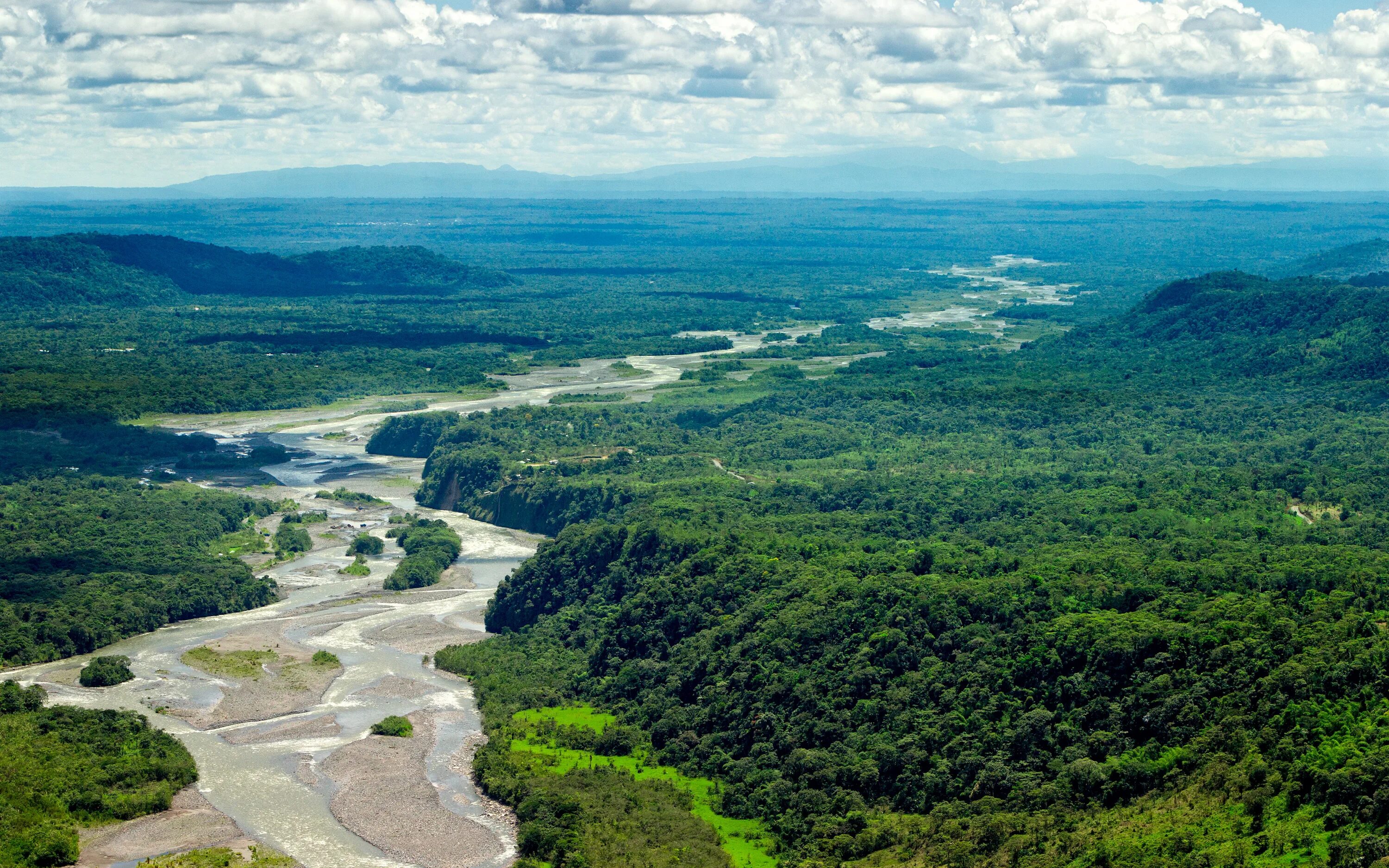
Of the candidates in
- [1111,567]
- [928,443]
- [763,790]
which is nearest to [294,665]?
[763,790]

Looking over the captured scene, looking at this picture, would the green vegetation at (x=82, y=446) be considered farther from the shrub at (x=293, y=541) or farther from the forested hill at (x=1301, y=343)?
the forested hill at (x=1301, y=343)

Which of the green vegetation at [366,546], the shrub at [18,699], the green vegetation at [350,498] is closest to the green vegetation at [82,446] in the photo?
the green vegetation at [350,498]

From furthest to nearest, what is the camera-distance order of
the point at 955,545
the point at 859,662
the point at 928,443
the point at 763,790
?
1. the point at 928,443
2. the point at 955,545
3. the point at 859,662
4. the point at 763,790

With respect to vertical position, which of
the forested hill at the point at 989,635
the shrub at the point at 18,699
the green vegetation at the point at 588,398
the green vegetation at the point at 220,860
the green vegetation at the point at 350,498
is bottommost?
the green vegetation at the point at 350,498

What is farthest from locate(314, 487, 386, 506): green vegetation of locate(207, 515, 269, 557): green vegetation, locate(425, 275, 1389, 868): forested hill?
locate(207, 515, 269, 557): green vegetation

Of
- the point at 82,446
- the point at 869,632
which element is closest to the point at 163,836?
the point at 869,632

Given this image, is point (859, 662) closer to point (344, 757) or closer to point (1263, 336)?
point (344, 757)
